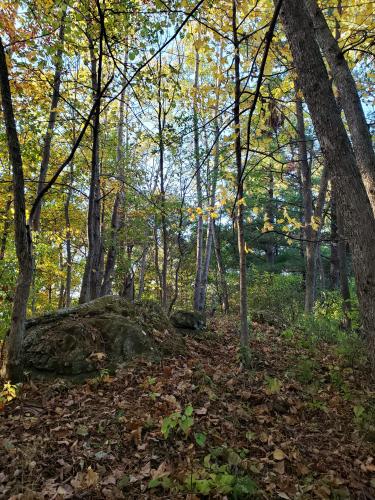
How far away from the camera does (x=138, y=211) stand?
12.2m

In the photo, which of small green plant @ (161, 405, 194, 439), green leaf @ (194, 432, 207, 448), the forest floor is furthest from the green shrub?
green leaf @ (194, 432, 207, 448)

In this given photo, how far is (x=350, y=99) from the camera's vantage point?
4449 mm

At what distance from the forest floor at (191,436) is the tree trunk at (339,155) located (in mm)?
1206

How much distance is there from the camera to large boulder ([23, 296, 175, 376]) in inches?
180

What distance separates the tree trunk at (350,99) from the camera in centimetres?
394

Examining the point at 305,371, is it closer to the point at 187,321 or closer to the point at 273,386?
the point at 273,386

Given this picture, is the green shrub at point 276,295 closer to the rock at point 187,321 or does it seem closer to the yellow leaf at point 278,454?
the rock at point 187,321

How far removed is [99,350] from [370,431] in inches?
137

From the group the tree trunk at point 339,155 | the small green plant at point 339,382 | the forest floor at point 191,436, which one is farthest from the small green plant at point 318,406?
the tree trunk at point 339,155

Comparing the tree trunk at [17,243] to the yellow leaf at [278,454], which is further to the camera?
the tree trunk at [17,243]

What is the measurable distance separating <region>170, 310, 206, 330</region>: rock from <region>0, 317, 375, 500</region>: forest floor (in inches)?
74.5

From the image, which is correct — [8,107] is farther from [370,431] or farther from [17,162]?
[370,431]

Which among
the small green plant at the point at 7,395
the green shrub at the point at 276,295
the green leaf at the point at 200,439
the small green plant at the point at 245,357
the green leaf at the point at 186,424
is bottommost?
the green leaf at the point at 200,439

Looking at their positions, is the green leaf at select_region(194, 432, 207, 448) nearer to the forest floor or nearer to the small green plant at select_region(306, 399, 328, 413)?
the forest floor
